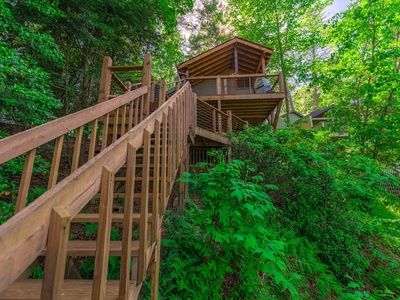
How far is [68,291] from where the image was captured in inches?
49.7

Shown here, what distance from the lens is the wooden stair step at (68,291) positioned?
3.98ft

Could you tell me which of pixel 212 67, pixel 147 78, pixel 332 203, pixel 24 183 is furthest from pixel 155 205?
pixel 212 67

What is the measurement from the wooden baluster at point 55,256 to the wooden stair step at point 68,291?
692 millimetres

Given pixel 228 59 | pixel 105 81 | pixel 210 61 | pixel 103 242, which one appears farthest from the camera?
pixel 228 59

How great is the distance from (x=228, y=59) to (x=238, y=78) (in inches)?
55.4

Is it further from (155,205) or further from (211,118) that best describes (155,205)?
(211,118)

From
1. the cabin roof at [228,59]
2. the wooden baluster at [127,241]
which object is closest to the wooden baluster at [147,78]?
the wooden baluster at [127,241]

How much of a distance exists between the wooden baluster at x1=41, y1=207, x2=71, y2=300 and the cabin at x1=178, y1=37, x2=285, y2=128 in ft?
27.3

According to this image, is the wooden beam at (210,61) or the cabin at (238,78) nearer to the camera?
the cabin at (238,78)

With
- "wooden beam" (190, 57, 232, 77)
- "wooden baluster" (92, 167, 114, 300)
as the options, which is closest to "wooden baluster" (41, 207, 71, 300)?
"wooden baluster" (92, 167, 114, 300)

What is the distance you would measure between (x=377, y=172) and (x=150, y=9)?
8.59 meters

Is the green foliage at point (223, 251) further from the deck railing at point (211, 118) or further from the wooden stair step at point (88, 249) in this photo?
the deck railing at point (211, 118)

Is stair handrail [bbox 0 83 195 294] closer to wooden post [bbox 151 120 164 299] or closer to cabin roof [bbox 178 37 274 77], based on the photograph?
wooden post [bbox 151 120 164 299]

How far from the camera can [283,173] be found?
462 cm
